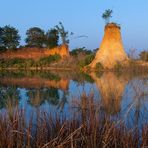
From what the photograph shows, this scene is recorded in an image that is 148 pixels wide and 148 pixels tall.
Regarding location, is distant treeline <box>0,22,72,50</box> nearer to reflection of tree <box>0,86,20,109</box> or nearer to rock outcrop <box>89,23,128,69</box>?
rock outcrop <box>89,23,128,69</box>

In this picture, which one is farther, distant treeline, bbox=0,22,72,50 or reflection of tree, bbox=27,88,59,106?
distant treeline, bbox=0,22,72,50

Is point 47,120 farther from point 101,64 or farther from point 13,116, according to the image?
point 101,64

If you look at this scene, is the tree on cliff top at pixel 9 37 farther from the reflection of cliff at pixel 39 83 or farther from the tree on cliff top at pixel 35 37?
the reflection of cliff at pixel 39 83

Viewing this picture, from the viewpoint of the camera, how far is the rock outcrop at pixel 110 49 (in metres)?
39.5

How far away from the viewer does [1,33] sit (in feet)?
170

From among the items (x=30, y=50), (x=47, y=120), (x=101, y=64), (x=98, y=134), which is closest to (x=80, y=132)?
(x=98, y=134)

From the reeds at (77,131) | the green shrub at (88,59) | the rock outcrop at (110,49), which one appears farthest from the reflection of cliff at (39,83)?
the green shrub at (88,59)

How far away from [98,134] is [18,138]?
1.24 meters

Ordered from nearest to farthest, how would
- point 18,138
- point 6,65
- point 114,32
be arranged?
point 18,138
point 114,32
point 6,65

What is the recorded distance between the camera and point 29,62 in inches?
1897

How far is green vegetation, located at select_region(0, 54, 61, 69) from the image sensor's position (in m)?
47.7

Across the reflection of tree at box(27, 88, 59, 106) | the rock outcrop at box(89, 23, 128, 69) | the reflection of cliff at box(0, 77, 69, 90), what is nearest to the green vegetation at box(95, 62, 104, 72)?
the rock outcrop at box(89, 23, 128, 69)

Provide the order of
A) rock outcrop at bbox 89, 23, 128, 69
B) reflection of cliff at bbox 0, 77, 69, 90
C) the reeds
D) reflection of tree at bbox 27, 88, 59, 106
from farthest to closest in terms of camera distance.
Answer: rock outcrop at bbox 89, 23, 128, 69 → reflection of cliff at bbox 0, 77, 69, 90 → reflection of tree at bbox 27, 88, 59, 106 → the reeds

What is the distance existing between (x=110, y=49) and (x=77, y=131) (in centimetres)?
3461
